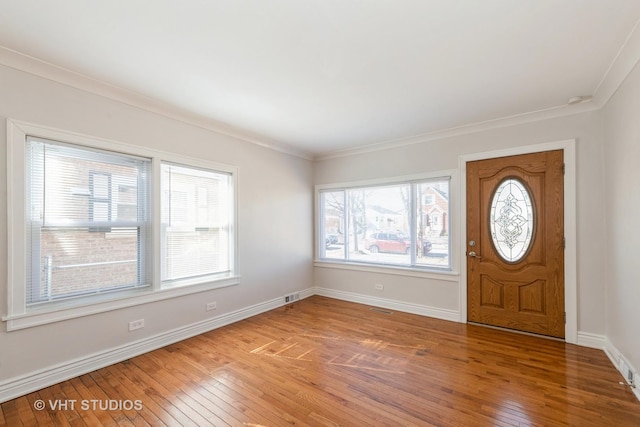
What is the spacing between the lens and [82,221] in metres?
2.61

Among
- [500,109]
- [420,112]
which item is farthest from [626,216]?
[420,112]

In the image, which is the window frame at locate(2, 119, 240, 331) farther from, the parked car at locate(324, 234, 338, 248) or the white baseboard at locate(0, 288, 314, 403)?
the parked car at locate(324, 234, 338, 248)

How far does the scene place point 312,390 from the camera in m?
2.30

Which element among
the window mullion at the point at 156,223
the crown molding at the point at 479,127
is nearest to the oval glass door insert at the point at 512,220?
the crown molding at the point at 479,127

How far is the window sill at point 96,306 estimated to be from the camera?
2266 mm

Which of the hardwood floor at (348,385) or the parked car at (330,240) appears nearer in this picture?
the hardwood floor at (348,385)

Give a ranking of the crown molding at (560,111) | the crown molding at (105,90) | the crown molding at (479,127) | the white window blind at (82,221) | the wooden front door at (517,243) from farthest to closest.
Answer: the wooden front door at (517,243)
the crown molding at (479,127)
the white window blind at (82,221)
the crown molding at (105,90)
the crown molding at (560,111)

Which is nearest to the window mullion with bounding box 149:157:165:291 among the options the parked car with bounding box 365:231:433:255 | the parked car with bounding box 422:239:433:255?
the parked car with bounding box 365:231:433:255

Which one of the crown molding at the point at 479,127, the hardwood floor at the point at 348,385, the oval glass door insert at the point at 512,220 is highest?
the crown molding at the point at 479,127

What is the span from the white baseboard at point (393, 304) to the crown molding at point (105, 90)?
2951mm

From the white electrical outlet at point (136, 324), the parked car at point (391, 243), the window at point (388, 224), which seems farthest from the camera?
the parked car at point (391, 243)

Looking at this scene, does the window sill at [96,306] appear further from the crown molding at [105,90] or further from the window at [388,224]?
the window at [388,224]

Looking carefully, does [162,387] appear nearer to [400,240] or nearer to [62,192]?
[62,192]

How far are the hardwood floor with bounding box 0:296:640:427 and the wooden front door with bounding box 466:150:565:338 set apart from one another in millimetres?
301
